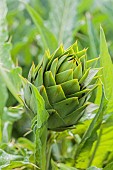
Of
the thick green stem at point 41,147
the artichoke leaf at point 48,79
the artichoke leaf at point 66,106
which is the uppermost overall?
the artichoke leaf at point 48,79

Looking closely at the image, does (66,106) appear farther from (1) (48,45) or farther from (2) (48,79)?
(1) (48,45)

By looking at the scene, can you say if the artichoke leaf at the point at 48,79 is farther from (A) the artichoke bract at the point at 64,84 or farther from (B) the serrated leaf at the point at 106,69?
(B) the serrated leaf at the point at 106,69

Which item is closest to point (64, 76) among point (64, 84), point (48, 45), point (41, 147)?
point (64, 84)

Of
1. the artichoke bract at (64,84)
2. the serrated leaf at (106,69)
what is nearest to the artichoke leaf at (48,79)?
the artichoke bract at (64,84)

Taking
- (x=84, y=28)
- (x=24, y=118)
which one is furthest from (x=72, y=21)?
(x=24, y=118)

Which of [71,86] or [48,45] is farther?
[48,45]

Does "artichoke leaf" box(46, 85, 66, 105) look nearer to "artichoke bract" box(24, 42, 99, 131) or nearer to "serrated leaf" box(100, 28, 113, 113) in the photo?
"artichoke bract" box(24, 42, 99, 131)

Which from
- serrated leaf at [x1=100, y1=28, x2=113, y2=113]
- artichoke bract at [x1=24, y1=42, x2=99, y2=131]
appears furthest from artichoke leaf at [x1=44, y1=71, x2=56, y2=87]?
serrated leaf at [x1=100, y1=28, x2=113, y2=113]

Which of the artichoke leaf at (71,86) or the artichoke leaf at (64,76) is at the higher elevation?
the artichoke leaf at (64,76)
